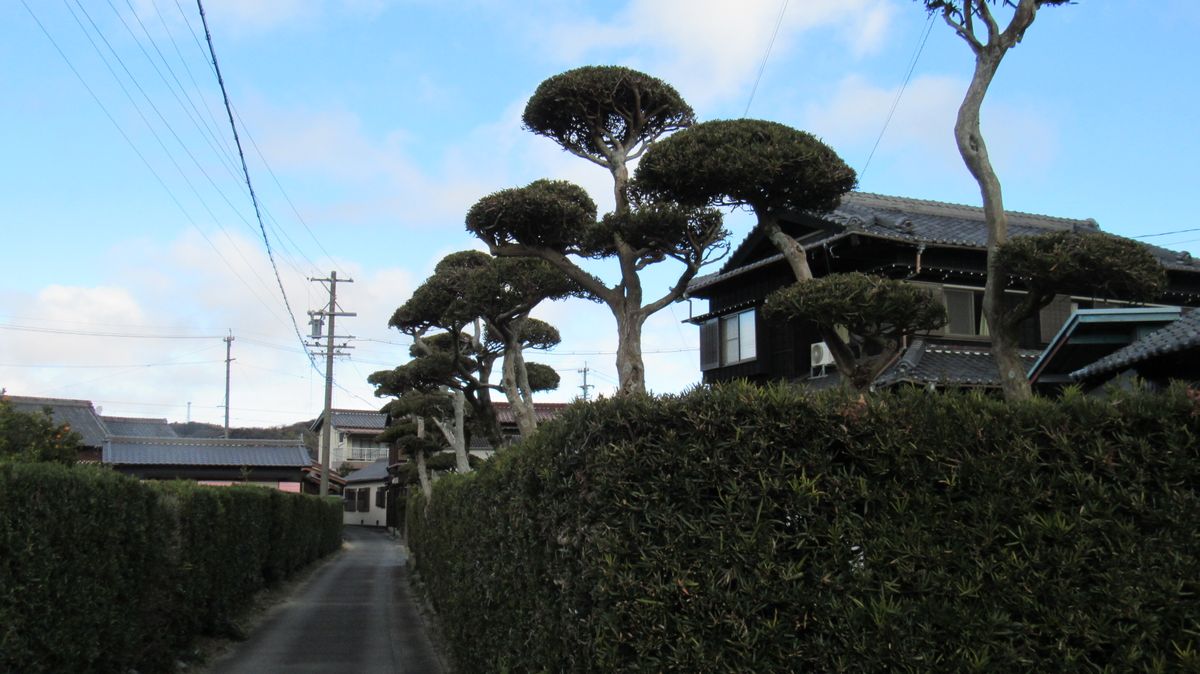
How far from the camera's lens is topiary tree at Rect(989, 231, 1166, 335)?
327 inches

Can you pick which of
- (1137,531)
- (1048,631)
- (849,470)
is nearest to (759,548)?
(849,470)

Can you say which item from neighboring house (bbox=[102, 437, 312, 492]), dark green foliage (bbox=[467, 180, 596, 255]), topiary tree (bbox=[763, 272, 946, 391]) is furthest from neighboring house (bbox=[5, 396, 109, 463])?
topiary tree (bbox=[763, 272, 946, 391])

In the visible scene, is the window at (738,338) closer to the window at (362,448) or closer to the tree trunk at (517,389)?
the tree trunk at (517,389)

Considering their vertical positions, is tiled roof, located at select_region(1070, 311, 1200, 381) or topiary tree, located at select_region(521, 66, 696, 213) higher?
topiary tree, located at select_region(521, 66, 696, 213)

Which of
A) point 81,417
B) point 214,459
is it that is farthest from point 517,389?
point 81,417

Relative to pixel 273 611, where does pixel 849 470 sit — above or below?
above

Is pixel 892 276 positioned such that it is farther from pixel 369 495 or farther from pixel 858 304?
pixel 369 495

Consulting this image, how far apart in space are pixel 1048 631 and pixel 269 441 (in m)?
38.4

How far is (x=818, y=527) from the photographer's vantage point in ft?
13.5

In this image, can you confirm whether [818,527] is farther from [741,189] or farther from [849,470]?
[741,189]

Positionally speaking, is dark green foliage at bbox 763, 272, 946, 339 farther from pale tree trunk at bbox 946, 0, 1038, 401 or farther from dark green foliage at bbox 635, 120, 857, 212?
dark green foliage at bbox 635, 120, 857, 212

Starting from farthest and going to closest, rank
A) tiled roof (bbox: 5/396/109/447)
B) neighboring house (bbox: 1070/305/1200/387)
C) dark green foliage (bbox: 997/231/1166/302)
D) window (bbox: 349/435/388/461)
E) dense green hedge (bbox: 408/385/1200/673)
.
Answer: window (bbox: 349/435/388/461), tiled roof (bbox: 5/396/109/447), neighboring house (bbox: 1070/305/1200/387), dark green foliage (bbox: 997/231/1166/302), dense green hedge (bbox: 408/385/1200/673)

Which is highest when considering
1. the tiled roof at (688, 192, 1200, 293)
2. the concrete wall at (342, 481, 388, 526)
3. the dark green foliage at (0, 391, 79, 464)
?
the tiled roof at (688, 192, 1200, 293)

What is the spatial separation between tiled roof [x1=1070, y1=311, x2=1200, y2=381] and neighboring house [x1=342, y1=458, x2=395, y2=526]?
52653mm
